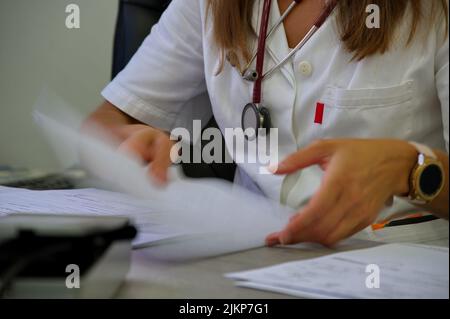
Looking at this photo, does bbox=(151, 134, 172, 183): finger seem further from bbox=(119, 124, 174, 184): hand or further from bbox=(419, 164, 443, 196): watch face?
bbox=(419, 164, 443, 196): watch face

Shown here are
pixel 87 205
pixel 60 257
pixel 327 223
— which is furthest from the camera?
pixel 87 205

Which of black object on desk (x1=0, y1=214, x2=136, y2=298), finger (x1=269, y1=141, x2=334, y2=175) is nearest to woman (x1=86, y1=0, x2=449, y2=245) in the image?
finger (x1=269, y1=141, x2=334, y2=175)

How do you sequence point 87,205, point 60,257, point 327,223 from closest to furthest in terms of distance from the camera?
point 60,257
point 327,223
point 87,205

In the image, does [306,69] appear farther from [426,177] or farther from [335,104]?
[426,177]

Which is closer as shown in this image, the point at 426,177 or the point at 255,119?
the point at 426,177

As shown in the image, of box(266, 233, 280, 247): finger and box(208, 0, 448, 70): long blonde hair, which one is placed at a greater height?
box(208, 0, 448, 70): long blonde hair

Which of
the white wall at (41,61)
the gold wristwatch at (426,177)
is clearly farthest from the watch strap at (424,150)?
the white wall at (41,61)

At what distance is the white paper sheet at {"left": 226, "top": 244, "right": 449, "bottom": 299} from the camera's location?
327 mm

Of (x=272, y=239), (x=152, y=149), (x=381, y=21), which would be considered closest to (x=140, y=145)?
(x=152, y=149)

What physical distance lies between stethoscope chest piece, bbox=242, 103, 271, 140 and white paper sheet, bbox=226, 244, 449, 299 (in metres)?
0.14

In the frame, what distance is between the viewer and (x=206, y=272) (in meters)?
0.37

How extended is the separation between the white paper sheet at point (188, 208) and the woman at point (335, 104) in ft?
0.08

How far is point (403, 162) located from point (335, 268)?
0.29ft

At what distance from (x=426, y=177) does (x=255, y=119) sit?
0.18 meters
